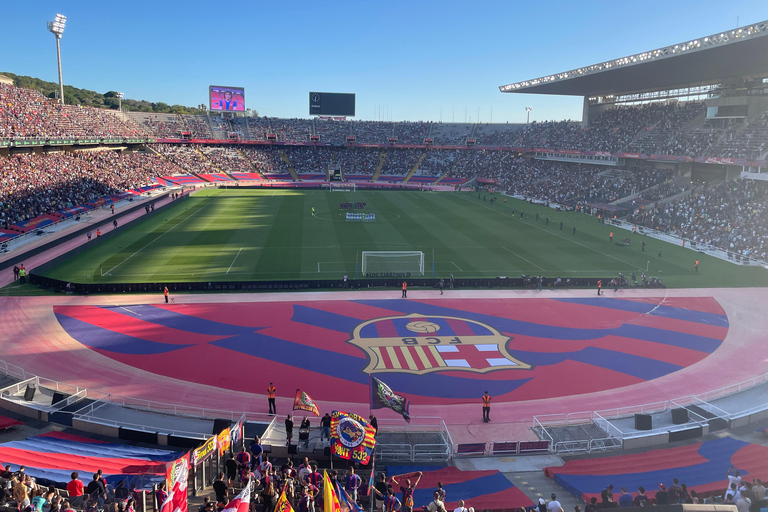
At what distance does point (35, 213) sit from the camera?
52031mm

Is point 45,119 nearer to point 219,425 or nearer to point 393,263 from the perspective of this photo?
point 393,263

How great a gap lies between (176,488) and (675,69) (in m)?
66.4

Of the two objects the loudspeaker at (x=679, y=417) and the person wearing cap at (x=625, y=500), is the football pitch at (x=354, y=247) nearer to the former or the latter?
the loudspeaker at (x=679, y=417)

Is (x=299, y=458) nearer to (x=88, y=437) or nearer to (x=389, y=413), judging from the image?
(x=389, y=413)

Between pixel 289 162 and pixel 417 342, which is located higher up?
pixel 289 162

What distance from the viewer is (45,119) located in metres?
71.6

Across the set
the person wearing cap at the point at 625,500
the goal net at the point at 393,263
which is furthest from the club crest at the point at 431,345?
the person wearing cap at the point at 625,500

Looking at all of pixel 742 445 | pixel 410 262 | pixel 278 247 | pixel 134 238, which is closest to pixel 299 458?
pixel 742 445

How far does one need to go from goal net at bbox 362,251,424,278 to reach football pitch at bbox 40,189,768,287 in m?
0.84

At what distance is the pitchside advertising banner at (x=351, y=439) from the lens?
1450cm

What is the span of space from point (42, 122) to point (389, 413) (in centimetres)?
7044

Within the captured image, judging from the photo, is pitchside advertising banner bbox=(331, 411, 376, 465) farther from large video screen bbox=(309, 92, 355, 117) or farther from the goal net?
large video screen bbox=(309, 92, 355, 117)

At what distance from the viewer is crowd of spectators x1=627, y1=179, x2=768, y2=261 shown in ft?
156

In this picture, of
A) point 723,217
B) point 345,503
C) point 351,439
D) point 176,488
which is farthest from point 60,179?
point 723,217
